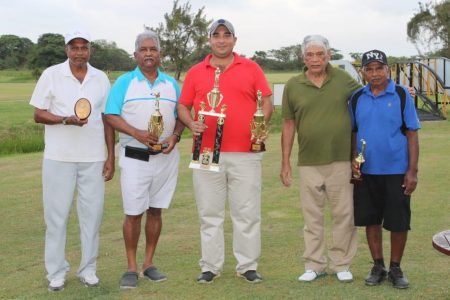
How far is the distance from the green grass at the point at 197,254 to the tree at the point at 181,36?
27.6m

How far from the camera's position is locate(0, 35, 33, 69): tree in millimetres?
71250

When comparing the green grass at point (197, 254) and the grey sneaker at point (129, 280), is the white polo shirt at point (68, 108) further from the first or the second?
the green grass at point (197, 254)

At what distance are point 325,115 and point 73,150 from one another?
6.70 ft

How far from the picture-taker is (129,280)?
17.7 feet

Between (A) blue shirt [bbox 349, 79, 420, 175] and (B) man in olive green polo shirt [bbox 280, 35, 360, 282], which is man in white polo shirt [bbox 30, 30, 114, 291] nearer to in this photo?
(B) man in olive green polo shirt [bbox 280, 35, 360, 282]

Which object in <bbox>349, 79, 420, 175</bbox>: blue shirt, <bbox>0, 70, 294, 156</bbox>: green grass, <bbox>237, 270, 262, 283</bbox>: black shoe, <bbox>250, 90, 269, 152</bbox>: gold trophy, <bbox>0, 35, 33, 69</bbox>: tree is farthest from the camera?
<bbox>0, 35, 33, 69</bbox>: tree

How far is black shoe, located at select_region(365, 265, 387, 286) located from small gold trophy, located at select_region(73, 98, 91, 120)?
2.62 meters

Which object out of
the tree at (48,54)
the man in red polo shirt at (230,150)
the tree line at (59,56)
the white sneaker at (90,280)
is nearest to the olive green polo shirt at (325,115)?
the man in red polo shirt at (230,150)

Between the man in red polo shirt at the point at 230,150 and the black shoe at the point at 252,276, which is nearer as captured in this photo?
the man in red polo shirt at the point at 230,150

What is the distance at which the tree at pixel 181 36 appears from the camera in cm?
3809

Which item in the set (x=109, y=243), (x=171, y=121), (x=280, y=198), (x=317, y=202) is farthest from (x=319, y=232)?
(x=280, y=198)

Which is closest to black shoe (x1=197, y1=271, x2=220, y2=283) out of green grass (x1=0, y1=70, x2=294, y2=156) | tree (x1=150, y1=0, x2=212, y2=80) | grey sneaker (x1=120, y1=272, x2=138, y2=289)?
grey sneaker (x1=120, y1=272, x2=138, y2=289)

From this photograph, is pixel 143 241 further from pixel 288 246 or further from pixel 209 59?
pixel 209 59

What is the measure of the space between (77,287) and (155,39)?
7.06ft
